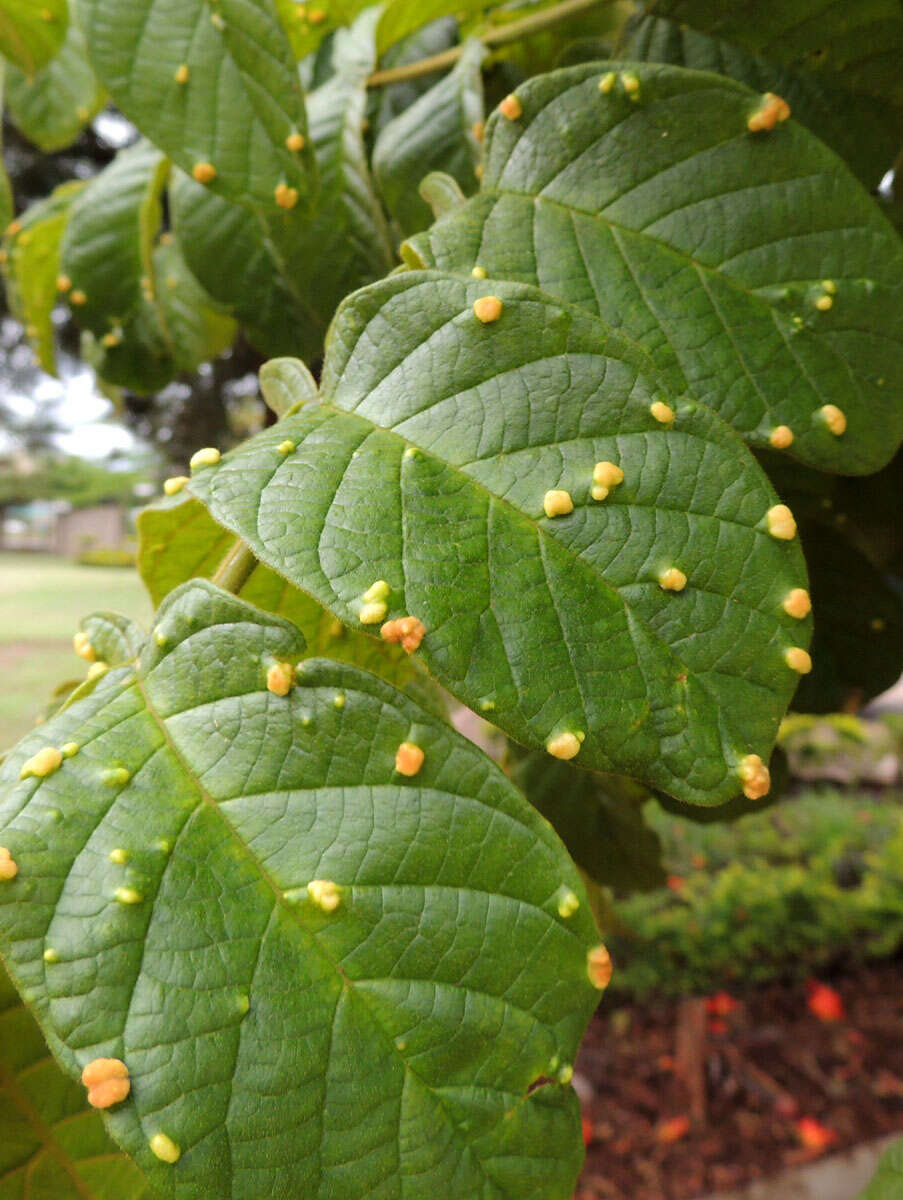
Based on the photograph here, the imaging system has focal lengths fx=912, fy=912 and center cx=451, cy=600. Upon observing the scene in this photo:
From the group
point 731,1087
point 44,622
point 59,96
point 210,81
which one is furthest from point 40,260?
point 731,1087

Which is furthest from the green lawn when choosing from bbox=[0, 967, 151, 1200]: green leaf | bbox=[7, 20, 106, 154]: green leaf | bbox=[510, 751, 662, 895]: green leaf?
bbox=[0, 967, 151, 1200]: green leaf

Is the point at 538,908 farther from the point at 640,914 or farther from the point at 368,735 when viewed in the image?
the point at 640,914

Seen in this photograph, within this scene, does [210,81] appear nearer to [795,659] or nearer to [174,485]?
[174,485]

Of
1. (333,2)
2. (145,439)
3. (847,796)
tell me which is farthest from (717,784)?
(847,796)

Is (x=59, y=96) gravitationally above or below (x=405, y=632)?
above

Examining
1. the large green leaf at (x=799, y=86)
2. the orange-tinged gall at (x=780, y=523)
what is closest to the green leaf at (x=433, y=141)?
the large green leaf at (x=799, y=86)
